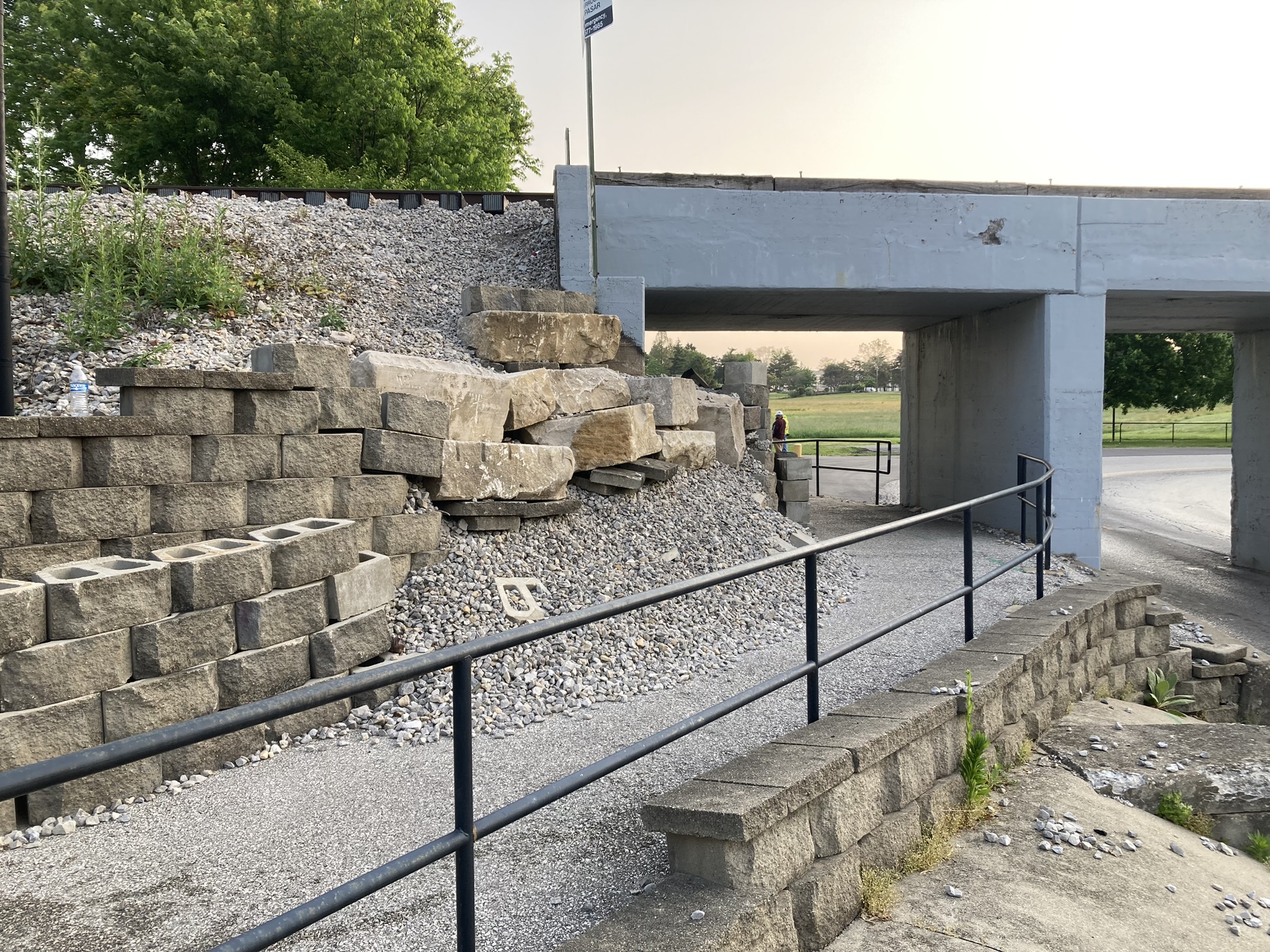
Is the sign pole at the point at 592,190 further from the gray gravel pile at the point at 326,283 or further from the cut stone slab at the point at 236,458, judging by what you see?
the cut stone slab at the point at 236,458

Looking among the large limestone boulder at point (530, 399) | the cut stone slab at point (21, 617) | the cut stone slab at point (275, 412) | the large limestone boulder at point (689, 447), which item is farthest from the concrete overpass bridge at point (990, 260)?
the cut stone slab at point (21, 617)

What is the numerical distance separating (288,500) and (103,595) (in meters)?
1.37

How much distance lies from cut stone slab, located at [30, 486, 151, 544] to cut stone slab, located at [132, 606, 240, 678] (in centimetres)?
69

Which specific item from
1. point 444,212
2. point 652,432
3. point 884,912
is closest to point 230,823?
point 884,912

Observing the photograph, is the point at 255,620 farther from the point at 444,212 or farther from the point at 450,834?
the point at 444,212

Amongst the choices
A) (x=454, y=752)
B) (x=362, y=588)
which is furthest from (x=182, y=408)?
(x=454, y=752)

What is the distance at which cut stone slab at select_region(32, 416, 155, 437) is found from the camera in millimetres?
4301

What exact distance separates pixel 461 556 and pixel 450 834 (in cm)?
426

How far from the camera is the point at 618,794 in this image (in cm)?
365

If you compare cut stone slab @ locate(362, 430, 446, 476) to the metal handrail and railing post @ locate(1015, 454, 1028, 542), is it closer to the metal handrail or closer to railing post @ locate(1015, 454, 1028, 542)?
the metal handrail

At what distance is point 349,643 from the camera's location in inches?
193

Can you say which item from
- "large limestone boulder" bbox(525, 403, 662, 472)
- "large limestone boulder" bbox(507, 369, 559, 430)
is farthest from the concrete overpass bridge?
"large limestone boulder" bbox(507, 369, 559, 430)

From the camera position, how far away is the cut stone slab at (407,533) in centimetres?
566

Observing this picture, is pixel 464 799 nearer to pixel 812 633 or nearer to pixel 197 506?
pixel 812 633
